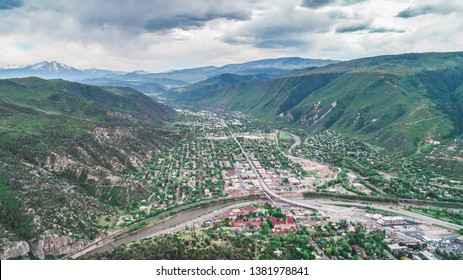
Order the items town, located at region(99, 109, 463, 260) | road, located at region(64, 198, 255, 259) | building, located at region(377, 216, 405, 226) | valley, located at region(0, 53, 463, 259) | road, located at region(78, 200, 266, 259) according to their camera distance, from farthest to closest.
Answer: building, located at region(377, 216, 405, 226) < road, located at region(78, 200, 266, 259) < road, located at region(64, 198, 255, 259) < town, located at region(99, 109, 463, 260) < valley, located at region(0, 53, 463, 259)

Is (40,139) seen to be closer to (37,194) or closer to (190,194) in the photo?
(37,194)

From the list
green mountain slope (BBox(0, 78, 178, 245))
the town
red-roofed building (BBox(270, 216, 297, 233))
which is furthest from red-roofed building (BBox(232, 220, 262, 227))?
green mountain slope (BBox(0, 78, 178, 245))

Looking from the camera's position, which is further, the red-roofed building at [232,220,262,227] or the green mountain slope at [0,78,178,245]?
the red-roofed building at [232,220,262,227]

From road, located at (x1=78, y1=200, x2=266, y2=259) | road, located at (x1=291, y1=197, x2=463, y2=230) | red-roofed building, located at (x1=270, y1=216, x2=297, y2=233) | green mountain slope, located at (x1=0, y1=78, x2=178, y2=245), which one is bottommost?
road, located at (x1=291, y1=197, x2=463, y2=230)

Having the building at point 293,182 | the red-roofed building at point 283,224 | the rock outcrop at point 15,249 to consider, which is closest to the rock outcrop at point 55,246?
the rock outcrop at point 15,249

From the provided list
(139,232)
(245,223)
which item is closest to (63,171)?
(139,232)

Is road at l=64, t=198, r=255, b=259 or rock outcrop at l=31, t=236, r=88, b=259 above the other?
rock outcrop at l=31, t=236, r=88, b=259

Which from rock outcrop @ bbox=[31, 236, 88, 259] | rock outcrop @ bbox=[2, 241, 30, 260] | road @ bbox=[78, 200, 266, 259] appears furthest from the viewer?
road @ bbox=[78, 200, 266, 259]

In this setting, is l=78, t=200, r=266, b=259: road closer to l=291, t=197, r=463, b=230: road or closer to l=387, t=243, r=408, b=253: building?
l=291, t=197, r=463, b=230: road

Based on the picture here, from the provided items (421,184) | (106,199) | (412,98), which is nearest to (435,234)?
(421,184)

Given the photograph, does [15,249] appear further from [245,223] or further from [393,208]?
[393,208]
